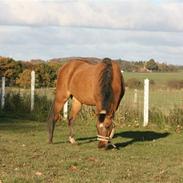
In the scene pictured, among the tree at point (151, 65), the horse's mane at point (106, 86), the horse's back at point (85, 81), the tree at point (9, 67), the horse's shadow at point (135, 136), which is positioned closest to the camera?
the horse's mane at point (106, 86)

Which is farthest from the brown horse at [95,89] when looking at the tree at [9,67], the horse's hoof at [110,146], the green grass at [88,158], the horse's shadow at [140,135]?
the tree at [9,67]

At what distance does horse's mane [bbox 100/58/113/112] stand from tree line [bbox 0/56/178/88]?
60.5ft

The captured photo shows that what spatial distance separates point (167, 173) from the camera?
959 centimetres

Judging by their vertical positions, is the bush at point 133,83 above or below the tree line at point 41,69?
below

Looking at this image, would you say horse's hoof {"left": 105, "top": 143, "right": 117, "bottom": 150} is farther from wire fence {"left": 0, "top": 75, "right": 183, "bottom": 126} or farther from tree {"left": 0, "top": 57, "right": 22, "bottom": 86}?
tree {"left": 0, "top": 57, "right": 22, "bottom": 86}

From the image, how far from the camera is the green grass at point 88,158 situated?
9023 mm

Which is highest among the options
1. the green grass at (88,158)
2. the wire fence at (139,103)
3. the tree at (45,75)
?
the tree at (45,75)

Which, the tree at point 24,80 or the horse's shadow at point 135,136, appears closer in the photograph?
the horse's shadow at point 135,136

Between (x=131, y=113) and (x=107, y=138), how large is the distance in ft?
24.3

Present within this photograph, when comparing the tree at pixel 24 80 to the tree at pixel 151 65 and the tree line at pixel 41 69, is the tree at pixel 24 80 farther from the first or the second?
the tree at pixel 151 65

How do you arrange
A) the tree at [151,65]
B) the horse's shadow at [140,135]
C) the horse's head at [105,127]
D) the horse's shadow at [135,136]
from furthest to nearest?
the tree at [151,65] → the horse's shadow at [140,135] → the horse's shadow at [135,136] → the horse's head at [105,127]

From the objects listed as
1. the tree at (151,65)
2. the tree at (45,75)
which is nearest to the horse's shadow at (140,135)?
the tree at (45,75)

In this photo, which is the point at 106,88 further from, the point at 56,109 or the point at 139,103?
the point at 139,103

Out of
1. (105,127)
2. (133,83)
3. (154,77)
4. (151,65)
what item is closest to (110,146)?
(105,127)
